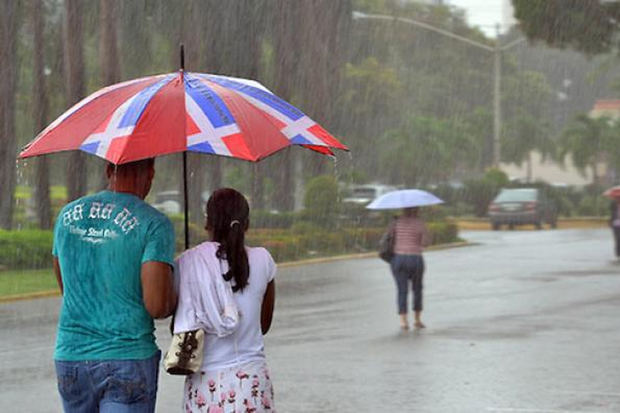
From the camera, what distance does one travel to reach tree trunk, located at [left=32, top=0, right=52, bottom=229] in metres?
29.0

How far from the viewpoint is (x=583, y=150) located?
188 ft

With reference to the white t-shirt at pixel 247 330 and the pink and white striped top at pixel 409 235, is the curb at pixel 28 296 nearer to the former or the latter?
the pink and white striped top at pixel 409 235

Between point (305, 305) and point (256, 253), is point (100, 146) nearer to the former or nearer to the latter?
point (256, 253)

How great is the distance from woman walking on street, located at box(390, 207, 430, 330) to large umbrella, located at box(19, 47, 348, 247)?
9651 millimetres

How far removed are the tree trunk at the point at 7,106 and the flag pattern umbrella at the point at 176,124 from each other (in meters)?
24.6

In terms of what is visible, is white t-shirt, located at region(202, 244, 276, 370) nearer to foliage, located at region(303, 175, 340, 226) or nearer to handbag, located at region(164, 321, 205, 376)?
handbag, located at region(164, 321, 205, 376)

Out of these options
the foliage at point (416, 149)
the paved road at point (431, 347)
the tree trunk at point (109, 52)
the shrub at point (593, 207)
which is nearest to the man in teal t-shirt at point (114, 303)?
the paved road at point (431, 347)

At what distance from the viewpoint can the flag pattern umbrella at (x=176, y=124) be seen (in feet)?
14.6

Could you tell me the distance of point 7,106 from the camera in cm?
2998

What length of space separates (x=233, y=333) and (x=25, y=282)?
17304 millimetres

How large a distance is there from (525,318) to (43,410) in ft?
26.8

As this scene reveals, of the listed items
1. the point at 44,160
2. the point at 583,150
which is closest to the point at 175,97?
the point at 44,160

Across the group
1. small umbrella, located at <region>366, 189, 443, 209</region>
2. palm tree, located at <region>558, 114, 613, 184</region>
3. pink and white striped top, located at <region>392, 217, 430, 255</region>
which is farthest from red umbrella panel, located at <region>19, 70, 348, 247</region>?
palm tree, located at <region>558, 114, 613, 184</region>

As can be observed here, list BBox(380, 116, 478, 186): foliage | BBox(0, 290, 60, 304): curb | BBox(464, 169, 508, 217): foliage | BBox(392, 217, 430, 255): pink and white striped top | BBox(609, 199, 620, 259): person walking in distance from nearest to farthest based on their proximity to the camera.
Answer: BBox(392, 217, 430, 255): pink and white striped top
BBox(0, 290, 60, 304): curb
BBox(609, 199, 620, 259): person walking in distance
BBox(464, 169, 508, 217): foliage
BBox(380, 116, 478, 186): foliage
